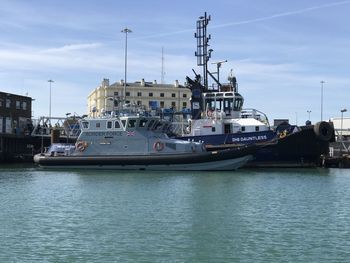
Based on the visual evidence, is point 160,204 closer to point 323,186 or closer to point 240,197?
point 240,197

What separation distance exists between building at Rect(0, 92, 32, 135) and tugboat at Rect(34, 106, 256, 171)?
77.9ft

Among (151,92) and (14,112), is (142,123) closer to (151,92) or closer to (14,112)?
(14,112)

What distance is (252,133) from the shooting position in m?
40.1

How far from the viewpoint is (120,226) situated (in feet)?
54.4

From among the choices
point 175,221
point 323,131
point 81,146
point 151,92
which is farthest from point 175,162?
point 151,92

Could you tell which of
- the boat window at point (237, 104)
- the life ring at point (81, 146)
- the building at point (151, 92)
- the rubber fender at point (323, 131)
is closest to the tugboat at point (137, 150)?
the life ring at point (81, 146)

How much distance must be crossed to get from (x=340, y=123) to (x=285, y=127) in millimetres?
46504

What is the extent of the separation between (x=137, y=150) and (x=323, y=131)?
14.1m

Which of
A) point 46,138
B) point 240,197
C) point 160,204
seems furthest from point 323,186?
point 46,138

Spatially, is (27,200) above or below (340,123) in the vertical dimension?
below

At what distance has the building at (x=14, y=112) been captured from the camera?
212ft

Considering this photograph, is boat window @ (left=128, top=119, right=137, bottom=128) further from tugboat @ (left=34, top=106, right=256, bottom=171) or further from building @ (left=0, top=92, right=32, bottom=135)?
building @ (left=0, top=92, right=32, bottom=135)

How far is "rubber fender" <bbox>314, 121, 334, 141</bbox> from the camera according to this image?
3981 centimetres

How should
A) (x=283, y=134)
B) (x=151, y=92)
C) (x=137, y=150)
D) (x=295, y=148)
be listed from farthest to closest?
(x=151, y=92)
(x=295, y=148)
(x=283, y=134)
(x=137, y=150)
